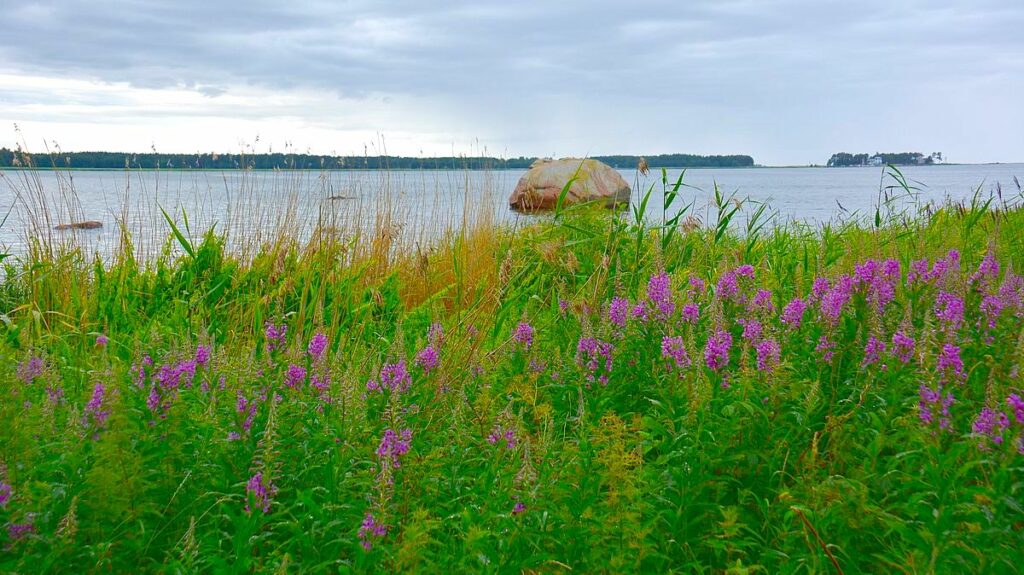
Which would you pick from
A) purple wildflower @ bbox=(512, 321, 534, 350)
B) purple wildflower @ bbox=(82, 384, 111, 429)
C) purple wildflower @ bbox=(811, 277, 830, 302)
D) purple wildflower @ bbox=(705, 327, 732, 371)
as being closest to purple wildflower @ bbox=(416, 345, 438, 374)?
purple wildflower @ bbox=(512, 321, 534, 350)

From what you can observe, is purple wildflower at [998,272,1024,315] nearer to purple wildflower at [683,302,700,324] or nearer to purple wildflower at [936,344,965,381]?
purple wildflower at [936,344,965,381]

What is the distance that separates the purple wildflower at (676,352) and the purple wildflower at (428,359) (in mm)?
954

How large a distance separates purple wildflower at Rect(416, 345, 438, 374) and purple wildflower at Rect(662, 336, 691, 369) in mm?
954

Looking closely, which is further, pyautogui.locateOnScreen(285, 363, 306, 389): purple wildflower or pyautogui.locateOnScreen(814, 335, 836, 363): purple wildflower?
pyautogui.locateOnScreen(814, 335, 836, 363): purple wildflower

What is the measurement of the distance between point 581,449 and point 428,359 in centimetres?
97

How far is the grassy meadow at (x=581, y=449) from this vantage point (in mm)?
1988

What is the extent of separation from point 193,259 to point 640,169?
3748 millimetres

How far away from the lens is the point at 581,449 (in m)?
2.38

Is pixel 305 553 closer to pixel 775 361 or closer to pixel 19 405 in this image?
pixel 19 405

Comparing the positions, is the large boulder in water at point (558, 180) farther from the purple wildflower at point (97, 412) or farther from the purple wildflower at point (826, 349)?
the purple wildflower at point (97, 412)

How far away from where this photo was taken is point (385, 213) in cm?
736

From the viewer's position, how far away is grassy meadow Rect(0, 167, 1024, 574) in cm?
199

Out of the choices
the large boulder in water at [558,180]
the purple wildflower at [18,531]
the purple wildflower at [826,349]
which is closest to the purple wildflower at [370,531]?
the purple wildflower at [18,531]

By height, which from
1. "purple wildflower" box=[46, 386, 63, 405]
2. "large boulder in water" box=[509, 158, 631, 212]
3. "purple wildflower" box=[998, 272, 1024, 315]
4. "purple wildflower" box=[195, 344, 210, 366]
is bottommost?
"purple wildflower" box=[46, 386, 63, 405]
